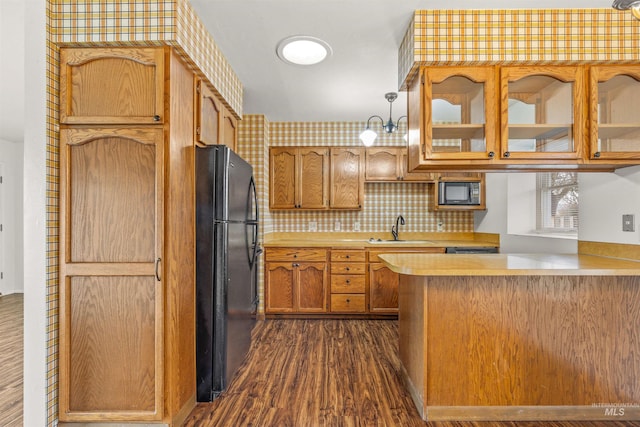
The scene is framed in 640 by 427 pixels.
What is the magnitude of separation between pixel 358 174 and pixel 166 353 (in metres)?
3.01

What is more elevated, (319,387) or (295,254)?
(295,254)

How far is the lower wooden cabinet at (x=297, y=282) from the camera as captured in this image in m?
3.86

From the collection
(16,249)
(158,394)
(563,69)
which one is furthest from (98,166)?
(16,249)

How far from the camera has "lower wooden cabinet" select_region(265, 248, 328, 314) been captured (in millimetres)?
3855

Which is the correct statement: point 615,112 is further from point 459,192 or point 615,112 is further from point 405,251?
point 405,251

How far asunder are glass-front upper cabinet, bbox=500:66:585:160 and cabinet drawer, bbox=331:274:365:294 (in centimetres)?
221

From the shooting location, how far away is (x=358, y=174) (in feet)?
13.8

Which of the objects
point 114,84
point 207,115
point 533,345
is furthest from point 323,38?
point 533,345

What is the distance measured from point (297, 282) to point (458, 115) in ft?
8.21

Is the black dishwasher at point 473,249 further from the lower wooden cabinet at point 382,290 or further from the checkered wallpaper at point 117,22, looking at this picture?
the checkered wallpaper at point 117,22

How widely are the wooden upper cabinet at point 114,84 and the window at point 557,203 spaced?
297cm

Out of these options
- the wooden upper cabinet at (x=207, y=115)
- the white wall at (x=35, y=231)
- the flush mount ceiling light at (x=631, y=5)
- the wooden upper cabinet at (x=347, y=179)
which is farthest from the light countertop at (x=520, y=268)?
the wooden upper cabinet at (x=347, y=179)

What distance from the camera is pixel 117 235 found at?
179cm

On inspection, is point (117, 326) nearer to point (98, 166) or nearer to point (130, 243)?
point (130, 243)
